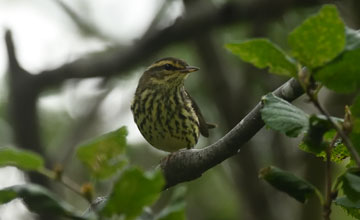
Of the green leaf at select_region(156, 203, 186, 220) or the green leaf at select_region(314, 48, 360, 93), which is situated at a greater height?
the green leaf at select_region(314, 48, 360, 93)

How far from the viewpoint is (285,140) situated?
7820mm

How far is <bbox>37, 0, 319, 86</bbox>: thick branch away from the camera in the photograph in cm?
681

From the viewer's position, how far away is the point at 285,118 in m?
1.82

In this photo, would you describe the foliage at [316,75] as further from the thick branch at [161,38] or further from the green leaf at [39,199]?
the thick branch at [161,38]

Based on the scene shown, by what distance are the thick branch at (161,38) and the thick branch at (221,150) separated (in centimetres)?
371

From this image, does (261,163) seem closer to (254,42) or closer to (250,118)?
(250,118)

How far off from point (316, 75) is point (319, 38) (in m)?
0.12

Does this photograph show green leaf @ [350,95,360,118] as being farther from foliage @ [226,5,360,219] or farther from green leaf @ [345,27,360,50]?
green leaf @ [345,27,360,50]

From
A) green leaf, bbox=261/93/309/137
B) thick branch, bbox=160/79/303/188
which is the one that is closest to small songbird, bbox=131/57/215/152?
thick branch, bbox=160/79/303/188

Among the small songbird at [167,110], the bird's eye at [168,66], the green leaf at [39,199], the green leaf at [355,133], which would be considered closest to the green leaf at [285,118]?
the green leaf at [355,133]

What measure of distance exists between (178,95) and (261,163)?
235 centimetres

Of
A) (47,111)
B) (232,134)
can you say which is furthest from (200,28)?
(232,134)

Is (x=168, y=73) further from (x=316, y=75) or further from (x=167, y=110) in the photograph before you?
(x=316, y=75)

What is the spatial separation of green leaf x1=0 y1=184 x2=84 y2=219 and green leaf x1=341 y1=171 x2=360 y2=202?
0.63 m
